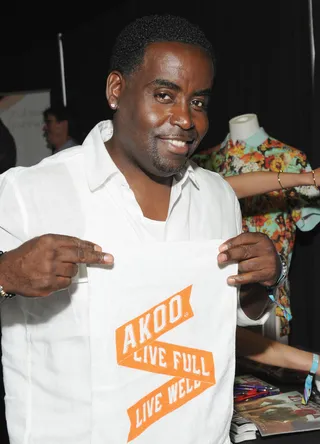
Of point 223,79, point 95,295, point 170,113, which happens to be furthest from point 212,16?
point 95,295

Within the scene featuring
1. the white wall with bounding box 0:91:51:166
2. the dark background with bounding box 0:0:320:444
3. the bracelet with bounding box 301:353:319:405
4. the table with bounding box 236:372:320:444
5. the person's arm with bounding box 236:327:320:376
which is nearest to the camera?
the table with bounding box 236:372:320:444

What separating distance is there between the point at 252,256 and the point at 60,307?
0.40m

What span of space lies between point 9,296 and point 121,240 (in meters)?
0.24

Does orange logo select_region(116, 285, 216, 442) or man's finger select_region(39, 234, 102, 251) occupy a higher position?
man's finger select_region(39, 234, 102, 251)

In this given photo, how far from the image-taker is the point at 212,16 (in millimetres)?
3947

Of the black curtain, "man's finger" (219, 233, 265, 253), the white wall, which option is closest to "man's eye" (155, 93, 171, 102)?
"man's finger" (219, 233, 265, 253)

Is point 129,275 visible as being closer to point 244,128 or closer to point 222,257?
point 222,257

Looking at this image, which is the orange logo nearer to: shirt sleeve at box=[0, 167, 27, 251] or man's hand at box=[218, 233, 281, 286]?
man's hand at box=[218, 233, 281, 286]

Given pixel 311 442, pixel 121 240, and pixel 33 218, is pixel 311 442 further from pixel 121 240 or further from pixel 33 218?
pixel 33 218

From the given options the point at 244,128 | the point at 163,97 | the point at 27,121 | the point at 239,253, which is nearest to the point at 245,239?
the point at 239,253

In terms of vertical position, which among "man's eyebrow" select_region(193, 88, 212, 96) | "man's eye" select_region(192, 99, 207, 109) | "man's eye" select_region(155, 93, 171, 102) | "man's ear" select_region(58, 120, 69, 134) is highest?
"man's eyebrow" select_region(193, 88, 212, 96)

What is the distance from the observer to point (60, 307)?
1.27 metres

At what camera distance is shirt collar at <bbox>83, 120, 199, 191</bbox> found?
4.25ft

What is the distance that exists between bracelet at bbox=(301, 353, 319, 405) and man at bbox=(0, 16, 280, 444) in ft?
1.31
